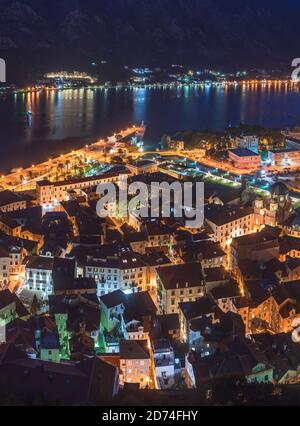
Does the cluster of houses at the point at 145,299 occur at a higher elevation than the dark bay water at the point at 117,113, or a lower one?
lower

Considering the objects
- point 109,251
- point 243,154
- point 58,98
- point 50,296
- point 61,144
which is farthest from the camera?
point 58,98

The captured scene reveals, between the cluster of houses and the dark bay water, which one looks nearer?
the cluster of houses

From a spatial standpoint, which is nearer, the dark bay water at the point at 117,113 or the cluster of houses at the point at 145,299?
the cluster of houses at the point at 145,299

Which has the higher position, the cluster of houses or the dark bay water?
the dark bay water

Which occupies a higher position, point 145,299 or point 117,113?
point 117,113

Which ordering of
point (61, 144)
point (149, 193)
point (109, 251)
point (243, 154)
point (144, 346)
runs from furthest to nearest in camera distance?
point (61, 144)
point (243, 154)
point (149, 193)
point (109, 251)
point (144, 346)

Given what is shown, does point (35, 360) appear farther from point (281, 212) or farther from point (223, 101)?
point (223, 101)

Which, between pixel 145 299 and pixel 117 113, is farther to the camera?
pixel 117 113

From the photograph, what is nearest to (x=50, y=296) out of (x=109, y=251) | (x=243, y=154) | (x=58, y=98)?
(x=109, y=251)
